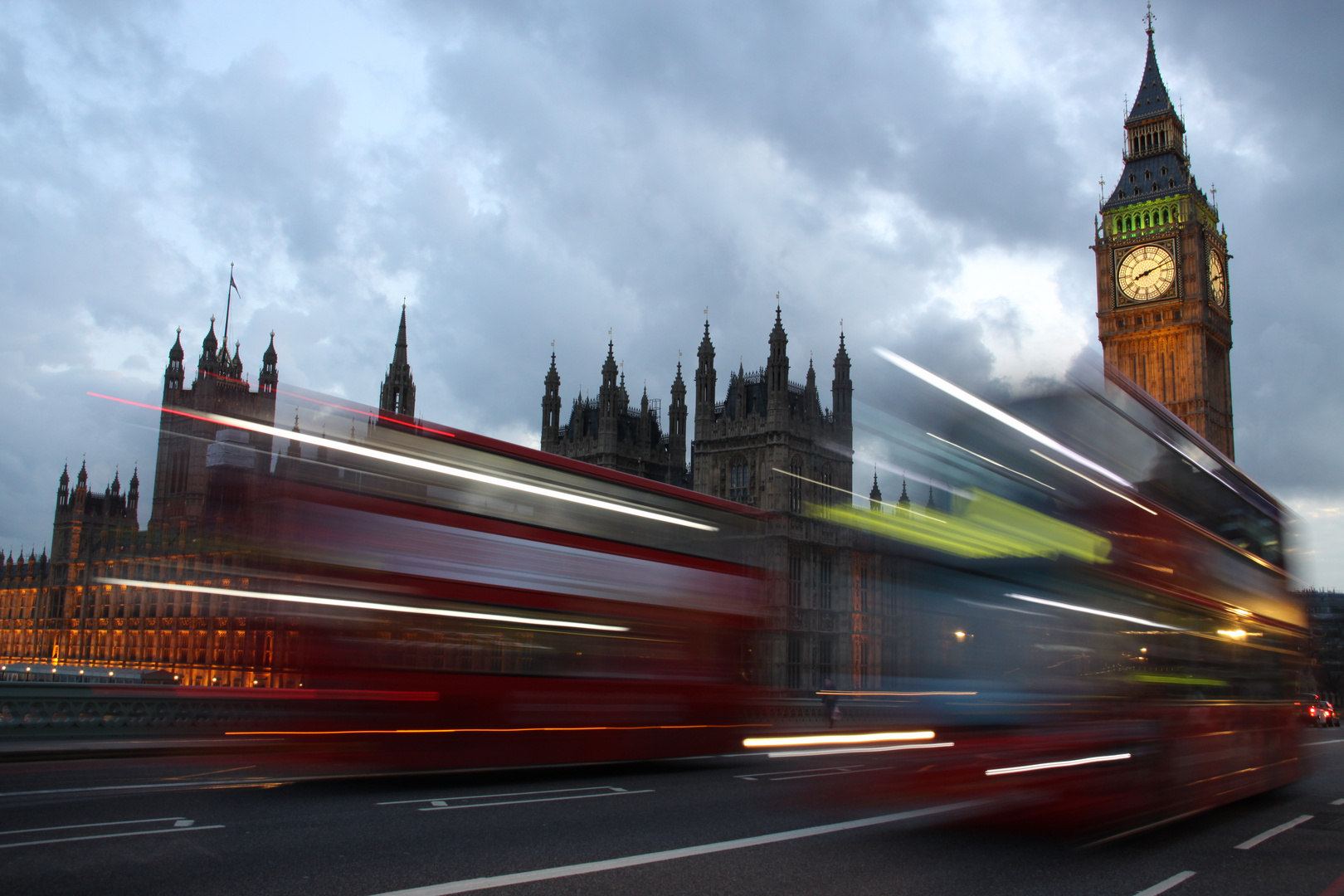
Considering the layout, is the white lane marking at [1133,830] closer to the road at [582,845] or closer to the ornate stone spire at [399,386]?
the road at [582,845]

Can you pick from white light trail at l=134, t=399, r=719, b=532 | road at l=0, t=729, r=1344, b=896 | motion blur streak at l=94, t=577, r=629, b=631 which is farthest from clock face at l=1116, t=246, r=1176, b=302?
motion blur streak at l=94, t=577, r=629, b=631

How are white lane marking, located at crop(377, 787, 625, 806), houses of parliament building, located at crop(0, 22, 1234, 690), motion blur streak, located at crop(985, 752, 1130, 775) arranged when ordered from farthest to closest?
1. houses of parliament building, located at crop(0, 22, 1234, 690)
2. white lane marking, located at crop(377, 787, 625, 806)
3. motion blur streak, located at crop(985, 752, 1130, 775)

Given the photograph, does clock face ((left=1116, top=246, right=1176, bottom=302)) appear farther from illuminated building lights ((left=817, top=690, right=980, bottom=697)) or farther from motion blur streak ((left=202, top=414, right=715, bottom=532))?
illuminated building lights ((left=817, top=690, right=980, bottom=697))

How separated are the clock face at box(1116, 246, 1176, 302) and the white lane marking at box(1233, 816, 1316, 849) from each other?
67553mm

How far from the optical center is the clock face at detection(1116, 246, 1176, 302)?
6819 centimetres

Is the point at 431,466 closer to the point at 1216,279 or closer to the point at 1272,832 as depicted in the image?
the point at 1272,832

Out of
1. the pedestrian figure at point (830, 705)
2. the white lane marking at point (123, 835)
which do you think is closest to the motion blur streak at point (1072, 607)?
the white lane marking at point (123, 835)

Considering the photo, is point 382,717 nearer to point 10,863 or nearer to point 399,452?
A: point 399,452

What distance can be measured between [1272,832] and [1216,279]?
237ft

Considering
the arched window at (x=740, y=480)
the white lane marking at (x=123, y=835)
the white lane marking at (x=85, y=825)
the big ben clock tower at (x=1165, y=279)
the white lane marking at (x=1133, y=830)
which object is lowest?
the white lane marking at (x=85, y=825)

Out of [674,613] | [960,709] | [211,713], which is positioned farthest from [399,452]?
[211,713]

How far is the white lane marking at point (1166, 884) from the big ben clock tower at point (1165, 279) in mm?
65840

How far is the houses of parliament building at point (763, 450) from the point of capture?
2880cm

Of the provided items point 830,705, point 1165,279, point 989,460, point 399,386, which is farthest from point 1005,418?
point 1165,279
